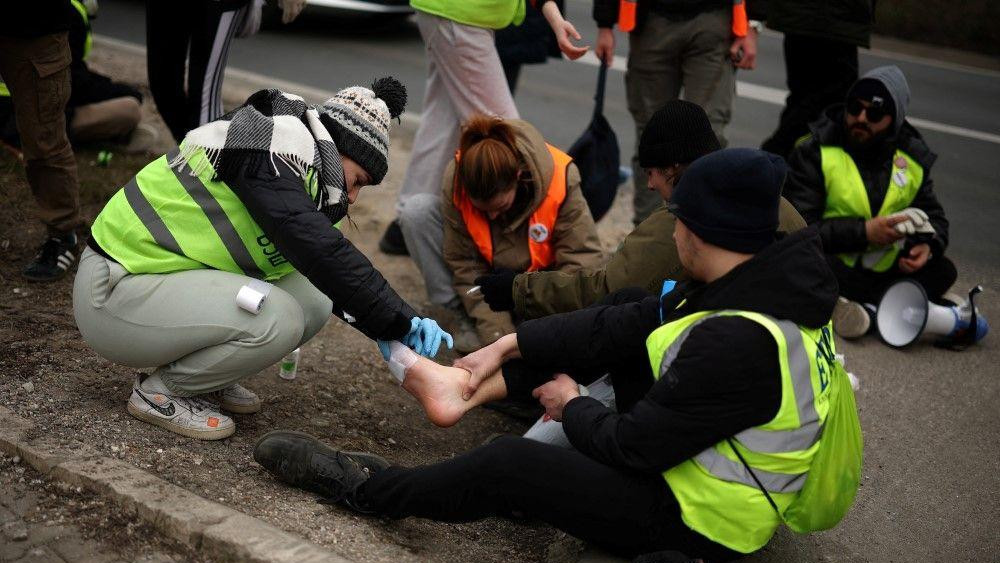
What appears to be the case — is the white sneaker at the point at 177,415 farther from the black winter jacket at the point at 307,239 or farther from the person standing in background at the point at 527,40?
the person standing in background at the point at 527,40

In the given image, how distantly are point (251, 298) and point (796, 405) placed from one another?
150 cm

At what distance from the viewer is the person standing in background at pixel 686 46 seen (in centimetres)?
479

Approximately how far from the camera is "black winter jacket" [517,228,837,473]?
240 centimetres

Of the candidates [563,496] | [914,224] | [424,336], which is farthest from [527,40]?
[563,496]

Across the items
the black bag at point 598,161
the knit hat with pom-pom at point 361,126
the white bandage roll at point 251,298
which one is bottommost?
the black bag at point 598,161

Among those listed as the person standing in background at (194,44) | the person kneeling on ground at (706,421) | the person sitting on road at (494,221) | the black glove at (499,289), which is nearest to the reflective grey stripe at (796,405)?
the person kneeling on ground at (706,421)

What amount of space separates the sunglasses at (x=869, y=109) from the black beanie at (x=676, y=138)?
4.91ft

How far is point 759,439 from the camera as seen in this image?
2.47 meters

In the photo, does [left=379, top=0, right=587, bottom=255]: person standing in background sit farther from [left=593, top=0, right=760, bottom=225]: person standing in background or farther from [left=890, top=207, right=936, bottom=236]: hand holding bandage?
[left=890, top=207, right=936, bottom=236]: hand holding bandage

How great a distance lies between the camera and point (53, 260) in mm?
4172

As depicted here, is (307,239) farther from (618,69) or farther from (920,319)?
(618,69)

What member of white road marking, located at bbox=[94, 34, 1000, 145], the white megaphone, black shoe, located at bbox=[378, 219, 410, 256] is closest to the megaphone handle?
the white megaphone

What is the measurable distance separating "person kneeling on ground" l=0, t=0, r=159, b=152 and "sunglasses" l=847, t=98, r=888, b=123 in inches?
142

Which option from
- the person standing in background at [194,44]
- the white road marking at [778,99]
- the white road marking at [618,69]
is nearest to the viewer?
the person standing in background at [194,44]
